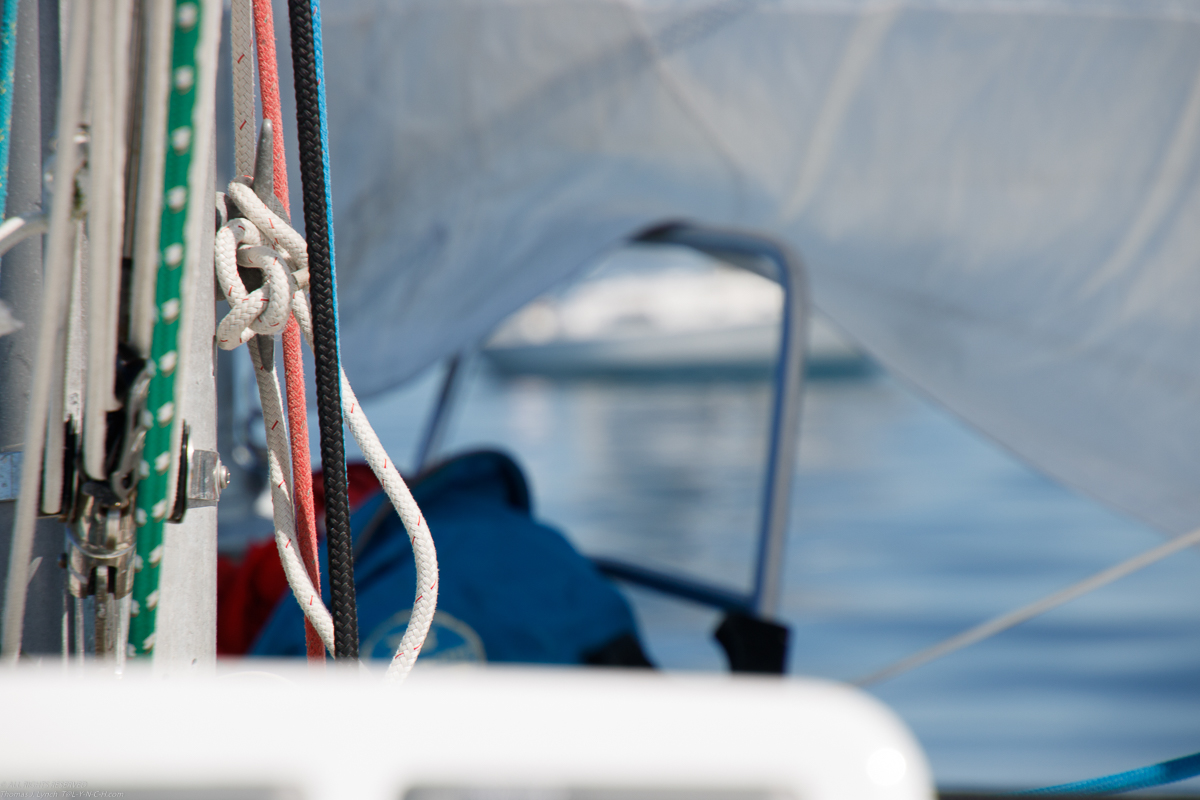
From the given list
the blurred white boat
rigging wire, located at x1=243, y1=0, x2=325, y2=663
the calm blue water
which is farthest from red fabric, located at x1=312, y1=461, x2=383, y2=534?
the blurred white boat

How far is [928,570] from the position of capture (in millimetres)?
3438

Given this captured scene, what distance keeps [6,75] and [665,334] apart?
1125cm

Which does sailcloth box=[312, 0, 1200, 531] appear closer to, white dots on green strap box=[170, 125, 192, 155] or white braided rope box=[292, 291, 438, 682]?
white braided rope box=[292, 291, 438, 682]

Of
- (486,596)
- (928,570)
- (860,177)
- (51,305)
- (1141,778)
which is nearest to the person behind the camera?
(51,305)

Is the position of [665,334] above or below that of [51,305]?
below

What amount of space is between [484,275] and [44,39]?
103 cm

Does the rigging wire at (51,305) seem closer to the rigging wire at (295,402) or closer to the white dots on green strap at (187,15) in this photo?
the white dots on green strap at (187,15)

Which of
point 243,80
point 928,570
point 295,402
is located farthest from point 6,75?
point 928,570

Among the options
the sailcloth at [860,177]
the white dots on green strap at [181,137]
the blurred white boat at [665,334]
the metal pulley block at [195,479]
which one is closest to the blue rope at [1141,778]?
the sailcloth at [860,177]

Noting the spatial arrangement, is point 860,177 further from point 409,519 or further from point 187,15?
point 187,15

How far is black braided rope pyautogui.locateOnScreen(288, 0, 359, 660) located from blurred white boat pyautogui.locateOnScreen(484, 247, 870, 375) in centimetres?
1060

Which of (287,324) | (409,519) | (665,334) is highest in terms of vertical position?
(287,324)

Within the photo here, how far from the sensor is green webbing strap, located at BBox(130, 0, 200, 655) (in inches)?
16.6

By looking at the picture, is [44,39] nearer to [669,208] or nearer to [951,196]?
[669,208]
